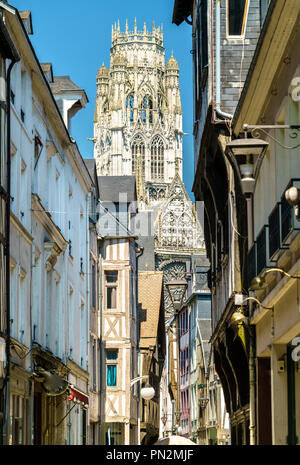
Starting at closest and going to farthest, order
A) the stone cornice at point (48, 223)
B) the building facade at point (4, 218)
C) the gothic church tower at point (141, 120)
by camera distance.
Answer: the building facade at point (4, 218) < the stone cornice at point (48, 223) < the gothic church tower at point (141, 120)

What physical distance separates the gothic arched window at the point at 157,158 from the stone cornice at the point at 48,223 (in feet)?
477

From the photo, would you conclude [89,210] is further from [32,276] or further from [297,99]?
[297,99]

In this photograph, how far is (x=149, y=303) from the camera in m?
48.7

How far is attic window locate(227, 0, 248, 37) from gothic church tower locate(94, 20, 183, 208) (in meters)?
140

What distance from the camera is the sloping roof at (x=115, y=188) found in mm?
41750

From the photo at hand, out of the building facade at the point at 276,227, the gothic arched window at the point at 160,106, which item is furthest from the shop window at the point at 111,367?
the gothic arched window at the point at 160,106

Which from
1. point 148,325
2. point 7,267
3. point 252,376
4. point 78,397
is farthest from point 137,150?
point 7,267

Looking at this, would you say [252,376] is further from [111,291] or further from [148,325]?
[148,325]

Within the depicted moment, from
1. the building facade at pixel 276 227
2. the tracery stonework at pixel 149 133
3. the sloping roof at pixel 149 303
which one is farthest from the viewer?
the tracery stonework at pixel 149 133

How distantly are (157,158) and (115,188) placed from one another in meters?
132

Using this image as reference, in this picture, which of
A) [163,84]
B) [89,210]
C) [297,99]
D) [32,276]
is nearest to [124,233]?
[89,210]

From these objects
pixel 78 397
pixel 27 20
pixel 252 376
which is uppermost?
pixel 27 20

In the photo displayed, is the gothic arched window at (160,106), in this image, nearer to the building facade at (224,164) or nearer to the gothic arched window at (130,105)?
the gothic arched window at (130,105)

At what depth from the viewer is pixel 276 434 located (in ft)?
55.5
